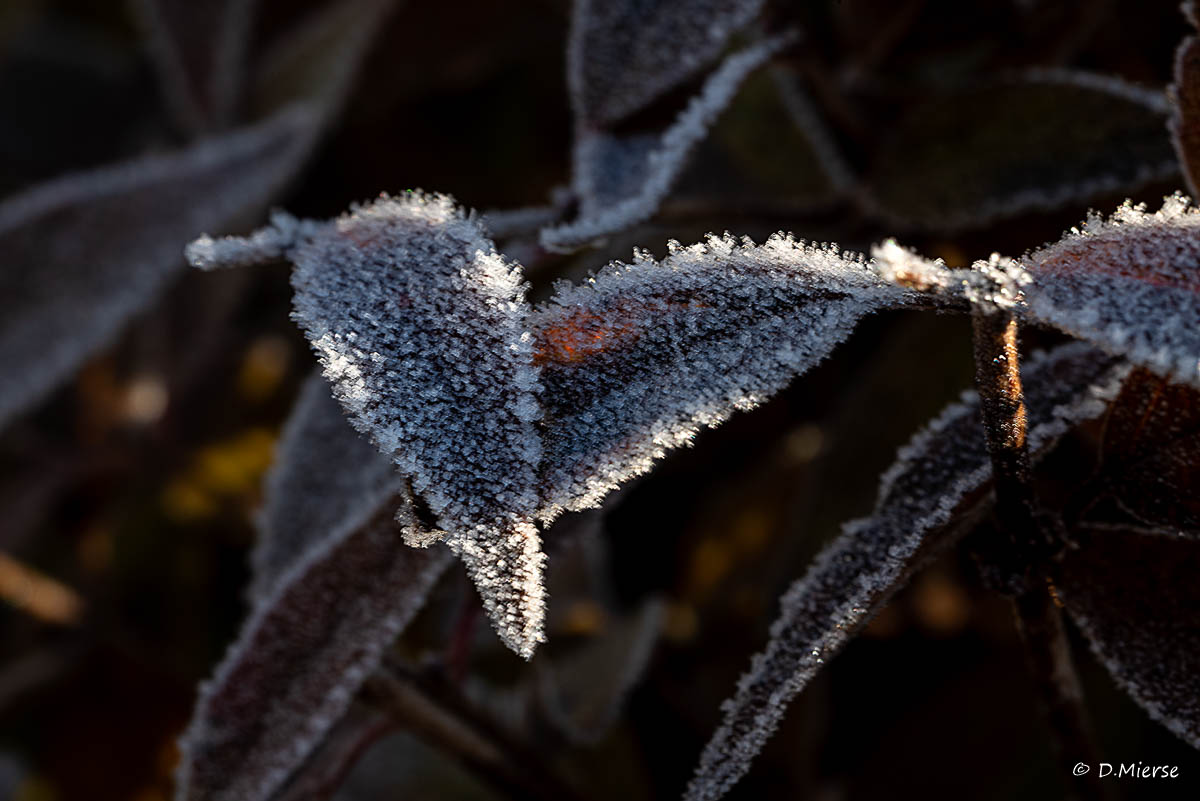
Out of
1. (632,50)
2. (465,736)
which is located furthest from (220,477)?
(632,50)

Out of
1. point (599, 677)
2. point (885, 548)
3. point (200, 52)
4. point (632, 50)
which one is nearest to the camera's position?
point (885, 548)

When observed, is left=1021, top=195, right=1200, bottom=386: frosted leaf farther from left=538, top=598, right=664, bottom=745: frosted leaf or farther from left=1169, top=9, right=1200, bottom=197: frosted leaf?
left=538, top=598, right=664, bottom=745: frosted leaf

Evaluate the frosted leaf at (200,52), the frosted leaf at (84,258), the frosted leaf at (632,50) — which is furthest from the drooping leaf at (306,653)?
the frosted leaf at (200,52)

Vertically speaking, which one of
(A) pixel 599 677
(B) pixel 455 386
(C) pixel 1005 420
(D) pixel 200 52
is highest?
(D) pixel 200 52

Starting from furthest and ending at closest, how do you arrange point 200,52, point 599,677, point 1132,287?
1. point 200,52
2. point 599,677
3. point 1132,287

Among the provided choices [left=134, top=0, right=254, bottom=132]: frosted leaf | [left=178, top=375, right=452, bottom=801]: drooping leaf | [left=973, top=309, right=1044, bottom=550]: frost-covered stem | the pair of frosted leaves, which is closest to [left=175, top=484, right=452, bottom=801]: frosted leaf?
[left=178, top=375, right=452, bottom=801]: drooping leaf

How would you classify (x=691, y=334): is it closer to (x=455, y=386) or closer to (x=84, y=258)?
(x=455, y=386)

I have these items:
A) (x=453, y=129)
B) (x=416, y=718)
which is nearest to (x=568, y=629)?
(x=416, y=718)
